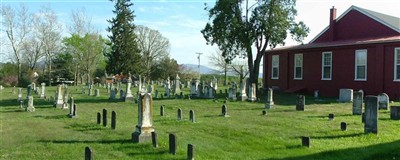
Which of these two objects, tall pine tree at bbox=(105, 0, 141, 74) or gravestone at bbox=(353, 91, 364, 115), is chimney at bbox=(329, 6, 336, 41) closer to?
gravestone at bbox=(353, 91, 364, 115)

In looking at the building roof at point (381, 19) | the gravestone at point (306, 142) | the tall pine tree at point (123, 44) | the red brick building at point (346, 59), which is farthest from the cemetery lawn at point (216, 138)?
the tall pine tree at point (123, 44)

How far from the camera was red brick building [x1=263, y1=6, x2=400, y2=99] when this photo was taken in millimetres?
25500

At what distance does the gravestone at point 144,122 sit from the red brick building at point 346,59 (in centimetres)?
1903

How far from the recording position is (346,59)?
28.5 m

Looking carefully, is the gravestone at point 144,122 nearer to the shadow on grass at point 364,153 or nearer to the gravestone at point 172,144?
the gravestone at point 172,144

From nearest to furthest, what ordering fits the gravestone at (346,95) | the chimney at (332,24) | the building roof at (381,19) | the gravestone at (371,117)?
the gravestone at (371,117) < the gravestone at (346,95) < the building roof at (381,19) < the chimney at (332,24)

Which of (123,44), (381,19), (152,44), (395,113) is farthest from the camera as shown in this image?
(152,44)

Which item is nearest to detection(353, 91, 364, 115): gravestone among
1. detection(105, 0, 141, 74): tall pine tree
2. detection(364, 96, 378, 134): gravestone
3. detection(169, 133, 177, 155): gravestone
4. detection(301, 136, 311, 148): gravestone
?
detection(364, 96, 378, 134): gravestone

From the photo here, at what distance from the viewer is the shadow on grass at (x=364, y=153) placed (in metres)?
8.65

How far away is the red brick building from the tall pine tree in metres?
31.3

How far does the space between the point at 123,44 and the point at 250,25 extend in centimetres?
3660

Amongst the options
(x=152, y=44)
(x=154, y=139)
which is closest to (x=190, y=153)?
(x=154, y=139)

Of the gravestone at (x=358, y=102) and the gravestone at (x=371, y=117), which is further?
the gravestone at (x=358, y=102)

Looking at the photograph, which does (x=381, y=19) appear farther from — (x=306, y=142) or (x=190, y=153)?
(x=190, y=153)
